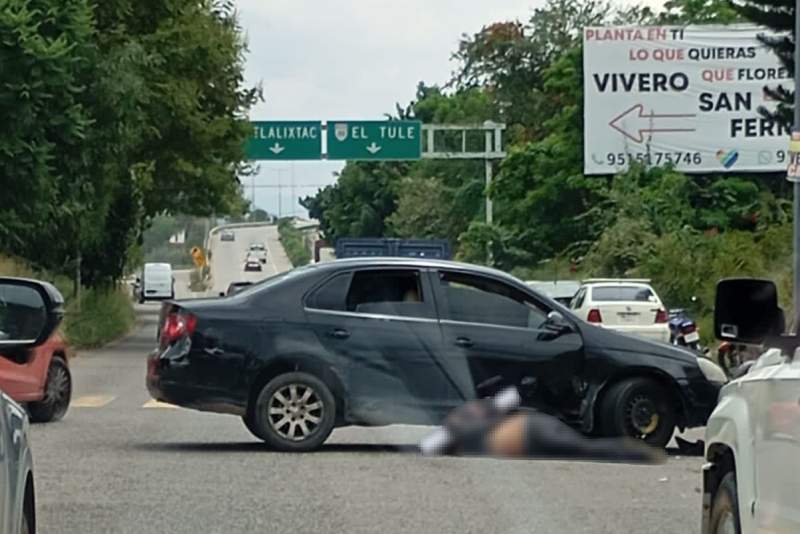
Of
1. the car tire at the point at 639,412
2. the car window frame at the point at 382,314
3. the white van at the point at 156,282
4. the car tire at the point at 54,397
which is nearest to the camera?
the car tire at the point at 639,412

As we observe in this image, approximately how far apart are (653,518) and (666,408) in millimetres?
3591

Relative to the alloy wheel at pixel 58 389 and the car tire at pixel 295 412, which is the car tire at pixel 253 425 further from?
the alloy wheel at pixel 58 389

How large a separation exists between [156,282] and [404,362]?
6272 centimetres

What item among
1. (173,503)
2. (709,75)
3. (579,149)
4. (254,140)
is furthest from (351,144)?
(173,503)

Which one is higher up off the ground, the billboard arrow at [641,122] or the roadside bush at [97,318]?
the billboard arrow at [641,122]

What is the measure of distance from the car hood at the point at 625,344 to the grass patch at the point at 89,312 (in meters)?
18.9

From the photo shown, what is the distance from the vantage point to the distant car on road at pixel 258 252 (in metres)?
109

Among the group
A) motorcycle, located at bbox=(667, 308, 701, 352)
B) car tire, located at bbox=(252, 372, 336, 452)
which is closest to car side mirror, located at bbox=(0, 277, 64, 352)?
car tire, located at bbox=(252, 372, 336, 452)

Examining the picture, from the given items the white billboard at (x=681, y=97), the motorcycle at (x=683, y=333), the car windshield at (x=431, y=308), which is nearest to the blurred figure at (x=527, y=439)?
the car windshield at (x=431, y=308)

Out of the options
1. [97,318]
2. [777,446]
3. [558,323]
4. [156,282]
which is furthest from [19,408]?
[156,282]

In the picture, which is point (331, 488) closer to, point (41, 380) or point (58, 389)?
point (41, 380)

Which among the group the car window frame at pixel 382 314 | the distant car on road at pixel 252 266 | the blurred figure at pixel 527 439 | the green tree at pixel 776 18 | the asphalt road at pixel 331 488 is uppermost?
the green tree at pixel 776 18

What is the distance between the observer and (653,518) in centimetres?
1066

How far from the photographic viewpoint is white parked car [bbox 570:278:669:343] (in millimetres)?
28484
